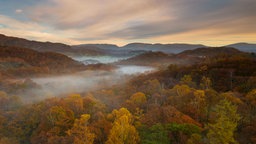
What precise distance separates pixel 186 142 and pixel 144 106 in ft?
92.5

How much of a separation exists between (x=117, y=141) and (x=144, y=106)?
2661 centimetres

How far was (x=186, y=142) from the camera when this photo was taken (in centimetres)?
2361

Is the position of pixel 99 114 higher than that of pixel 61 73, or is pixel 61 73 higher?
pixel 99 114

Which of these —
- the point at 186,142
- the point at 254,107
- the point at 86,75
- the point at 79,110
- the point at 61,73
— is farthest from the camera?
the point at 61,73

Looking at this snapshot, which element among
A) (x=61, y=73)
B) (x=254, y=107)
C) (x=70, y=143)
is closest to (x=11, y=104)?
(x=70, y=143)

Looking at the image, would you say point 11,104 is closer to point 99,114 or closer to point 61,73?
point 99,114

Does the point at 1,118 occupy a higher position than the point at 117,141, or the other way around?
the point at 117,141

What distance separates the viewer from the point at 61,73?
196m

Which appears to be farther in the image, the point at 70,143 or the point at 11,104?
the point at 11,104

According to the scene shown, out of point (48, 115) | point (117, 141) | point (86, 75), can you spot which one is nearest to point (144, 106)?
point (48, 115)

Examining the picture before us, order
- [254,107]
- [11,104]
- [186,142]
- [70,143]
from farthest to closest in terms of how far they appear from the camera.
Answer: [11,104] < [254,107] < [70,143] < [186,142]

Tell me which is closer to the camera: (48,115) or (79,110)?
(48,115)

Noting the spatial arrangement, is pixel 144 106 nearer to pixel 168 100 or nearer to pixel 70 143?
pixel 168 100

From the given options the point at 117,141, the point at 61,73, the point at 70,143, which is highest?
the point at 117,141
